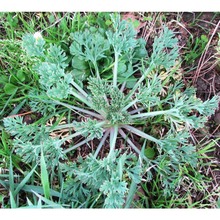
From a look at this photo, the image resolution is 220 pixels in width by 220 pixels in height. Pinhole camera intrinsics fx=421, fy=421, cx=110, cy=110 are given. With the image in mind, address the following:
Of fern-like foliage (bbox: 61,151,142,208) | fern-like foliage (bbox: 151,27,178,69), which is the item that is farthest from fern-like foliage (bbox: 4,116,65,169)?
fern-like foliage (bbox: 151,27,178,69)

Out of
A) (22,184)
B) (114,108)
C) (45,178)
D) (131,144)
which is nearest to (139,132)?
(131,144)

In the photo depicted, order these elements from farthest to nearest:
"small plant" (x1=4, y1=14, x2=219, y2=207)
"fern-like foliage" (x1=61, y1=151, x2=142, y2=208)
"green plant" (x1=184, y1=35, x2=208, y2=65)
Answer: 1. "green plant" (x1=184, y1=35, x2=208, y2=65)
2. "small plant" (x1=4, y1=14, x2=219, y2=207)
3. "fern-like foliage" (x1=61, y1=151, x2=142, y2=208)

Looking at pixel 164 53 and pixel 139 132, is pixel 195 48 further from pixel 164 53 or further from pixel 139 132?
pixel 139 132

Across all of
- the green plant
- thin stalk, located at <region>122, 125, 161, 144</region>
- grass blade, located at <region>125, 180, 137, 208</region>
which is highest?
the green plant

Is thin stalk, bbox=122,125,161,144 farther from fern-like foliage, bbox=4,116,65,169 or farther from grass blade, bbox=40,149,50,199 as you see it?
grass blade, bbox=40,149,50,199

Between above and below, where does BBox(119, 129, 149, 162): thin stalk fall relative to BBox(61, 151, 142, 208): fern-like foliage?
above

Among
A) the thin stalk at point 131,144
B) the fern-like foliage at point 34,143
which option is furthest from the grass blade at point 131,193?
the fern-like foliage at point 34,143

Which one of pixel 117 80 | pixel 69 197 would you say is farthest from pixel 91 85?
pixel 69 197

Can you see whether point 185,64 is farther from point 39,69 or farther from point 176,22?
point 39,69

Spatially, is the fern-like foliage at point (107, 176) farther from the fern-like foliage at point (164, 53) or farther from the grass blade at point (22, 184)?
the fern-like foliage at point (164, 53)
